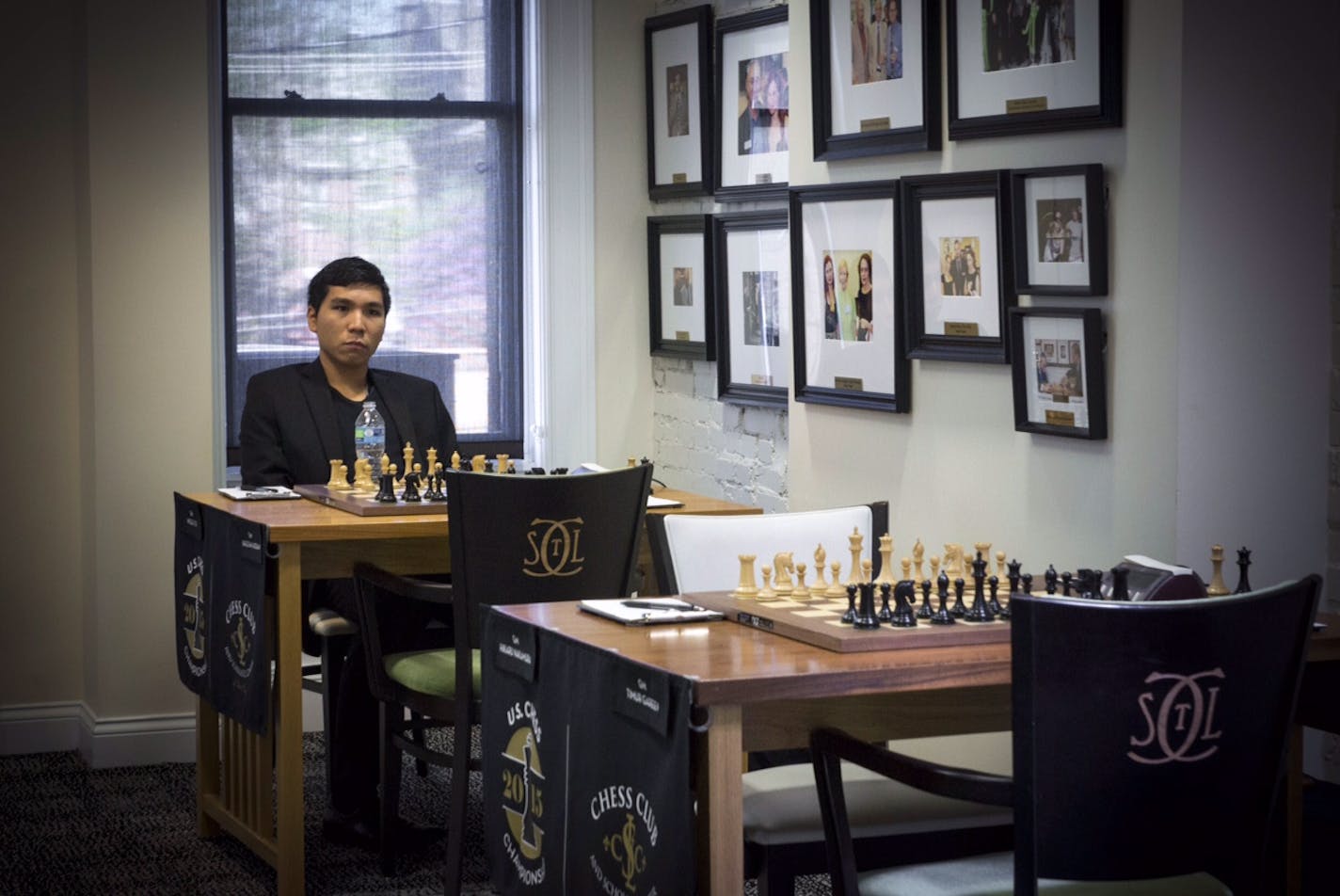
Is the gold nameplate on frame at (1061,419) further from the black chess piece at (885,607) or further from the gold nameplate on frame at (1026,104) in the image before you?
the black chess piece at (885,607)

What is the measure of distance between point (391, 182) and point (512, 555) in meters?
2.50

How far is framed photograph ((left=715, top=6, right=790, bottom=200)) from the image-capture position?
5.04m

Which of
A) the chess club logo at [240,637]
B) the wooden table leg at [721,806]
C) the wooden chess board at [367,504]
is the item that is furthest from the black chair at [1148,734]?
the chess club logo at [240,637]

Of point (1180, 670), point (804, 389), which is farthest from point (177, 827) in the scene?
point (1180, 670)

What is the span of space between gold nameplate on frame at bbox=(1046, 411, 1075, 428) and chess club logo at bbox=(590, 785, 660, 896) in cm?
136

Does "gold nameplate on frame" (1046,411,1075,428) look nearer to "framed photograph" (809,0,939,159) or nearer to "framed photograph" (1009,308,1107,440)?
"framed photograph" (1009,308,1107,440)

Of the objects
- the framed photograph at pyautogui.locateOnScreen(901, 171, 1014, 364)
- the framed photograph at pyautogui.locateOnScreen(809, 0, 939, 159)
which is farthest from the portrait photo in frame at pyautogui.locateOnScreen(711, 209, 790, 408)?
the framed photograph at pyautogui.locateOnScreen(901, 171, 1014, 364)

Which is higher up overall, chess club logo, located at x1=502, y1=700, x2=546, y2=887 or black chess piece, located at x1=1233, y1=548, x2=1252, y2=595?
black chess piece, located at x1=1233, y1=548, x2=1252, y2=595

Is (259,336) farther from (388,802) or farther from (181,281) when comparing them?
(388,802)

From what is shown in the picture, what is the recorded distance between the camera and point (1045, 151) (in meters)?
3.65

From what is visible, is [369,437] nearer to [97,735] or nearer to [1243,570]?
[97,735]

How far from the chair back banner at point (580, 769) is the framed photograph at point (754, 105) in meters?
2.31

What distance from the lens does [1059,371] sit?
11.8 feet

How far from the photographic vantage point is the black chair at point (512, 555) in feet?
12.3
